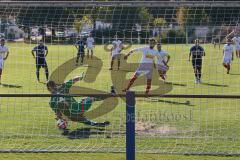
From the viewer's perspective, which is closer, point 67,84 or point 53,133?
point 53,133

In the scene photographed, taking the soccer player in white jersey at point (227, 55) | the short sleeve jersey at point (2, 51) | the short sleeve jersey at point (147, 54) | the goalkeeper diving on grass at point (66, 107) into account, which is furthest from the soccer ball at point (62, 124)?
the soccer player in white jersey at point (227, 55)

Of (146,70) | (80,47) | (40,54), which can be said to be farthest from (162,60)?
(40,54)

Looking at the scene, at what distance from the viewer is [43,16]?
14.9 m

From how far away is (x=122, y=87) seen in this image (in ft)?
58.5

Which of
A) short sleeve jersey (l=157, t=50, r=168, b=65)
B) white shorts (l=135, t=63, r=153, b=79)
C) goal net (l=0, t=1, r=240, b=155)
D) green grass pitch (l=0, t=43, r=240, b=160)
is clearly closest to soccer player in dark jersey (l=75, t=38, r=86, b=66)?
goal net (l=0, t=1, r=240, b=155)

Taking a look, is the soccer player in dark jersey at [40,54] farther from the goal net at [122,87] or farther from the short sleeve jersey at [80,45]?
the short sleeve jersey at [80,45]

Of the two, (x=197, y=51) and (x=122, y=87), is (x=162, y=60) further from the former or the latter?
(x=197, y=51)

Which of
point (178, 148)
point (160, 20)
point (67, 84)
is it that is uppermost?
point (160, 20)

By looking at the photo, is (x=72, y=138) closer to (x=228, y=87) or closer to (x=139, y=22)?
(x=139, y=22)

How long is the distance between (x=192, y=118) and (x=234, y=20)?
11.1 feet

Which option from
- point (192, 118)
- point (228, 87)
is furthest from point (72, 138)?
point (228, 87)

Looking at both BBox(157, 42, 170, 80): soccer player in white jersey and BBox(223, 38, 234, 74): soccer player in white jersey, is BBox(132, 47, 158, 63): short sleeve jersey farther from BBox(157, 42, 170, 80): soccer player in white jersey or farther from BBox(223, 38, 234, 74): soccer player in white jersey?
BBox(223, 38, 234, 74): soccer player in white jersey

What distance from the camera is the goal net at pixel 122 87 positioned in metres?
9.65

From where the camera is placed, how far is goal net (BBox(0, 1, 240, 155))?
9648 millimetres
